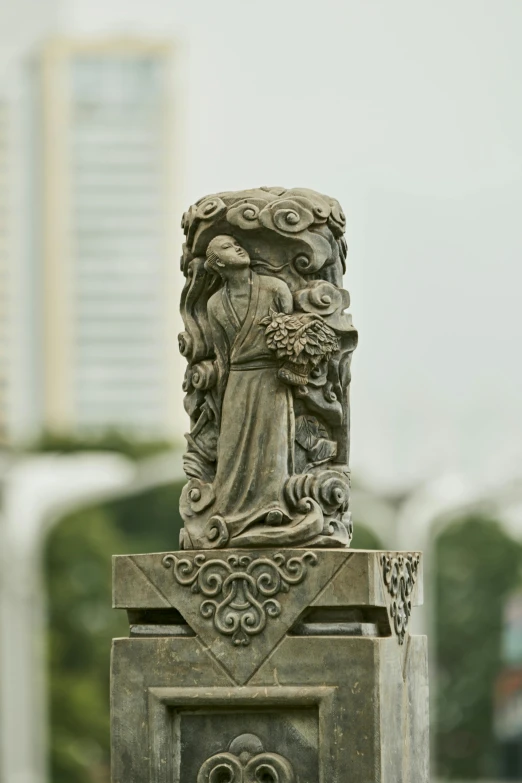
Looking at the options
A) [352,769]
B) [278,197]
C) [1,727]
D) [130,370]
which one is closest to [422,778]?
[352,769]

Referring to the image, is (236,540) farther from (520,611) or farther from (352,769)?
(520,611)

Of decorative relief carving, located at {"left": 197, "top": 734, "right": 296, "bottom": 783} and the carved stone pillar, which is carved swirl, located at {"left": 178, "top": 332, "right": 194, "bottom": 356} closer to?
the carved stone pillar

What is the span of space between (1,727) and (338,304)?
30.8 metres

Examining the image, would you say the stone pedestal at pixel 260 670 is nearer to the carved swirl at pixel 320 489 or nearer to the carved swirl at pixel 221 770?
the carved swirl at pixel 221 770

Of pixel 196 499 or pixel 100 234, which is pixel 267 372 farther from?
pixel 100 234

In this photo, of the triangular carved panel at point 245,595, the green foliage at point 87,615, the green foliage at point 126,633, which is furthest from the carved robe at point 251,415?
the green foliage at point 87,615

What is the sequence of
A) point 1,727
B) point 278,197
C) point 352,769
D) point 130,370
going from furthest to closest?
point 130,370 → point 1,727 → point 278,197 → point 352,769

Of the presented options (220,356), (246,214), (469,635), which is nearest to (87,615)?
(469,635)

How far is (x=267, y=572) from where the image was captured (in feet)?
38.3

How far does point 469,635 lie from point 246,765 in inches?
1988

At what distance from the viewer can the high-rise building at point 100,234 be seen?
99.9 metres

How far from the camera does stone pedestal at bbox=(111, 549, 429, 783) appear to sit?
11508mm

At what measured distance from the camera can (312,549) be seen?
1169 centimetres

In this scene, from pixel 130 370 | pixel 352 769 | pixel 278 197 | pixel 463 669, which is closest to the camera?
pixel 352 769
